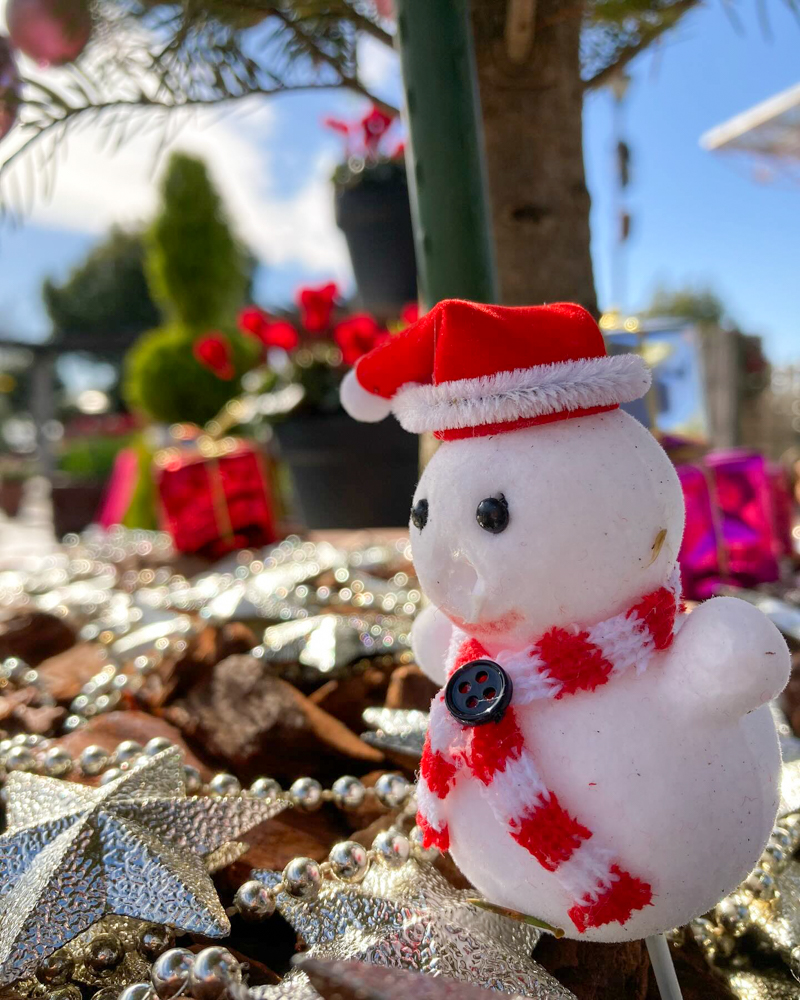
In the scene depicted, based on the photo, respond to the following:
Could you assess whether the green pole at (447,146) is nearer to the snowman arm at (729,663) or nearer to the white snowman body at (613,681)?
the white snowman body at (613,681)

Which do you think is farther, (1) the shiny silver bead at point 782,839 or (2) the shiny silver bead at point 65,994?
(1) the shiny silver bead at point 782,839

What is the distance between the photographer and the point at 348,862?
0.65 metres

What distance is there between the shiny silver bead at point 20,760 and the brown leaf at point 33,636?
495 millimetres

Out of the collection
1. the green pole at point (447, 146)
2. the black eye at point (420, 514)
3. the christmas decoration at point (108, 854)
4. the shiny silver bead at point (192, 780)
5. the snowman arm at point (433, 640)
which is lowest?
the shiny silver bead at point (192, 780)

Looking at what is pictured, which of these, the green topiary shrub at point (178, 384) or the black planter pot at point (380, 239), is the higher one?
the black planter pot at point (380, 239)

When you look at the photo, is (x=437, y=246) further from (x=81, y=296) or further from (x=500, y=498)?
(x=81, y=296)

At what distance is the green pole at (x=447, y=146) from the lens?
30.0 inches

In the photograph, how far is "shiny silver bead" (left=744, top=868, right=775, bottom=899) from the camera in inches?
25.7

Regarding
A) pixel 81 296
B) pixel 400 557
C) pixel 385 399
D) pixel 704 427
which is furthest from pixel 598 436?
pixel 81 296

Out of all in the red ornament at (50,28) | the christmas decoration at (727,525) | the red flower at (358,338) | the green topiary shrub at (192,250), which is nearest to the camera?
the red ornament at (50,28)

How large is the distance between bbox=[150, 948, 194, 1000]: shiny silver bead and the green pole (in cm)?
60

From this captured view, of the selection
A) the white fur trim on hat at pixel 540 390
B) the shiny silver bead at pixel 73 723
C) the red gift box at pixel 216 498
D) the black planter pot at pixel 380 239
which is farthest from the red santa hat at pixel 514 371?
the black planter pot at pixel 380 239

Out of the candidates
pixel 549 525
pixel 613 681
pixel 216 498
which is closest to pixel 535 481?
pixel 549 525

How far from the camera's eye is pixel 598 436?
53 centimetres
